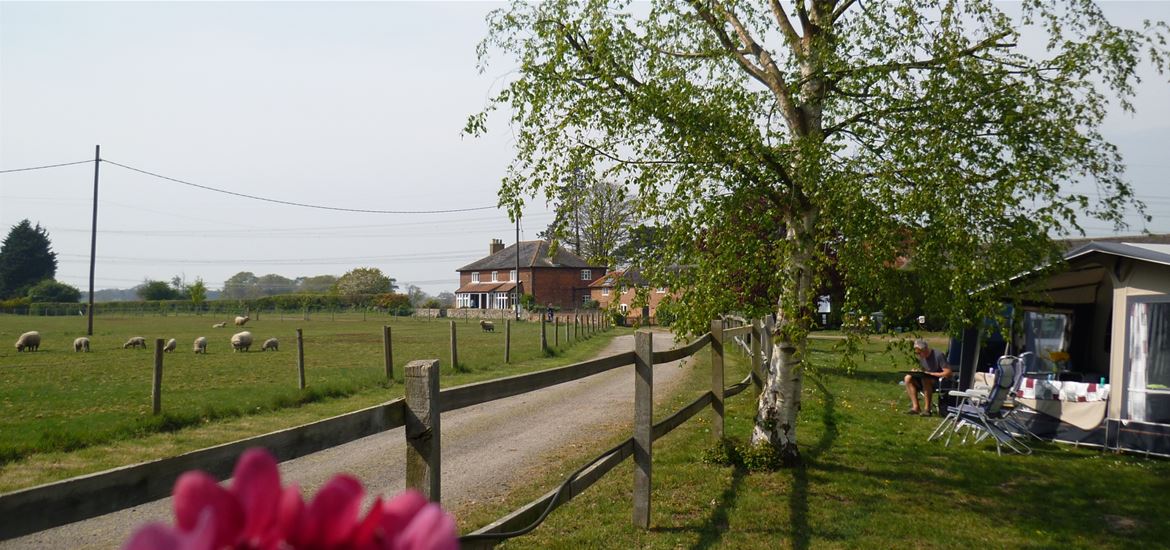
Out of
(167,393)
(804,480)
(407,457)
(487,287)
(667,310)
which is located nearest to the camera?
(407,457)

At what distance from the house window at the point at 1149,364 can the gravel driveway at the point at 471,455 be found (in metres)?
6.30

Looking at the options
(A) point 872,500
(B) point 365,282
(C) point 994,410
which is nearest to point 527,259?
(B) point 365,282

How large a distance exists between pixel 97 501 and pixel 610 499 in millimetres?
5793

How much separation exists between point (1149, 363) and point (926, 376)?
379 centimetres

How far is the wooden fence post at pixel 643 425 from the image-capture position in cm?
634

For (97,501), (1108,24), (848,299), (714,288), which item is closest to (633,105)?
(714,288)

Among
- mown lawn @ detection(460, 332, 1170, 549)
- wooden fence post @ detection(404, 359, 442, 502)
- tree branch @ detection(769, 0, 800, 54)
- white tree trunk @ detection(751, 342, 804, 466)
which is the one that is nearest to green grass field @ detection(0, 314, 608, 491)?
mown lawn @ detection(460, 332, 1170, 549)

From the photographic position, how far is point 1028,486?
9047 mm

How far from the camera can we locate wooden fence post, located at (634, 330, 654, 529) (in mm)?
6344

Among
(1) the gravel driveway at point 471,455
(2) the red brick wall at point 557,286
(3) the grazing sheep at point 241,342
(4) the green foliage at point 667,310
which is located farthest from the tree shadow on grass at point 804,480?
(2) the red brick wall at point 557,286

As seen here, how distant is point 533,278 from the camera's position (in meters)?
79.5

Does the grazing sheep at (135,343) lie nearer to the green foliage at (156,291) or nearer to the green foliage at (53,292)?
the green foliage at (53,292)

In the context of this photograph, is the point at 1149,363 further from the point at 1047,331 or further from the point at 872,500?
the point at 1047,331

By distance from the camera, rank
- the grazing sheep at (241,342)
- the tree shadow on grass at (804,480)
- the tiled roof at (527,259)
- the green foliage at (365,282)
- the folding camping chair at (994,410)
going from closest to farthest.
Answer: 1. the tree shadow on grass at (804,480)
2. the folding camping chair at (994,410)
3. the grazing sheep at (241,342)
4. the tiled roof at (527,259)
5. the green foliage at (365,282)
